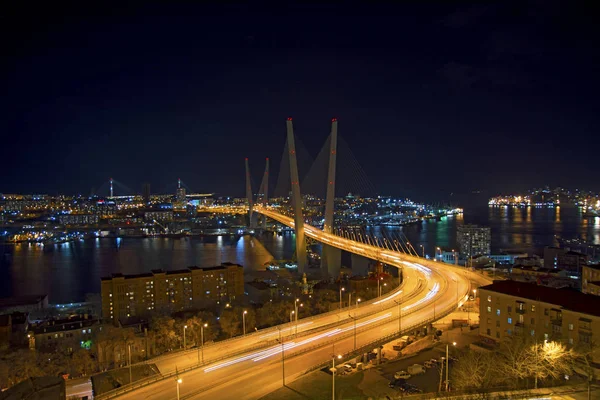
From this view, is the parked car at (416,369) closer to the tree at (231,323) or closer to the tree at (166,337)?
the tree at (231,323)

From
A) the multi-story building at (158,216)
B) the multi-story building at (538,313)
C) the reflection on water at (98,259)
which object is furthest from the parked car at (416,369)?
the multi-story building at (158,216)

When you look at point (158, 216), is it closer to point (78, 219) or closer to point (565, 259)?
point (78, 219)

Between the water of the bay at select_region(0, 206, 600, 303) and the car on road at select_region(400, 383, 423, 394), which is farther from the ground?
the car on road at select_region(400, 383, 423, 394)

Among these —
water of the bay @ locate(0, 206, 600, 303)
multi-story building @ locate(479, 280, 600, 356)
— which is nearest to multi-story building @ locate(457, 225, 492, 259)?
water of the bay @ locate(0, 206, 600, 303)

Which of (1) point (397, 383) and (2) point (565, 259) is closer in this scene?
(1) point (397, 383)

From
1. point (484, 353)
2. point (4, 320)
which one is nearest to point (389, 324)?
point (484, 353)

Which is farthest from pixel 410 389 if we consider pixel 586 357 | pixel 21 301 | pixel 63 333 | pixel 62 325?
pixel 21 301

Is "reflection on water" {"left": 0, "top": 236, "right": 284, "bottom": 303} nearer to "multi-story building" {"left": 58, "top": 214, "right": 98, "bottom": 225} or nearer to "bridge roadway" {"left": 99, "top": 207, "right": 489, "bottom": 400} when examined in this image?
A: "multi-story building" {"left": 58, "top": 214, "right": 98, "bottom": 225}
